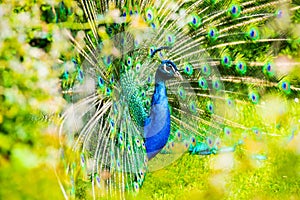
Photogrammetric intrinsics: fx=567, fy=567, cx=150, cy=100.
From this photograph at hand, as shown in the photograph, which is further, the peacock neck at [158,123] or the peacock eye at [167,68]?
the peacock neck at [158,123]

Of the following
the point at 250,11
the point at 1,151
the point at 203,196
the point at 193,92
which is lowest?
the point at 203,196

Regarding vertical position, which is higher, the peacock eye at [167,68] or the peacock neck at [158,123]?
the peacock eye at [167,68]

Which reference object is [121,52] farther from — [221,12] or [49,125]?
[49,125]

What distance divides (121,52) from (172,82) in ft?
1.03

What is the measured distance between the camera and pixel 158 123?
9.61 ft

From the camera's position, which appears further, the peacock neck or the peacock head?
the peacock neck

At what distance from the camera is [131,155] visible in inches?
120

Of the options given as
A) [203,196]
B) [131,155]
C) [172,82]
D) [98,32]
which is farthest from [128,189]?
[98,32]

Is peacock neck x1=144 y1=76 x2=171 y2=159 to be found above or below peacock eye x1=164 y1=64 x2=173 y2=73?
below

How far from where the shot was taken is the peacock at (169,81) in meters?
2.79

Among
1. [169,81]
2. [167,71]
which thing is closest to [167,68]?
[167,71]

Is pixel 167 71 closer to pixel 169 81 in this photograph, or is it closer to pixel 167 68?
pixel 167 68

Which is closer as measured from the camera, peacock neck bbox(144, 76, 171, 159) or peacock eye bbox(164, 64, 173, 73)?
peacock eye bbox(164, 64, 173, 73)

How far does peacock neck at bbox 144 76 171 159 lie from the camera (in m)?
2.86
